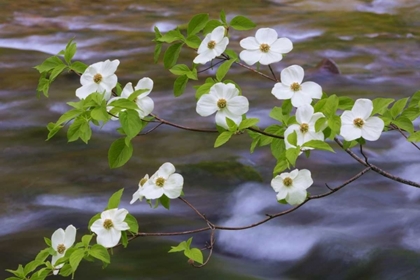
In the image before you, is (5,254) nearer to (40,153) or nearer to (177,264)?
(177,264)

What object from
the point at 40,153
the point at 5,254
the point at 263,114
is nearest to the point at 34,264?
the point at 5,254

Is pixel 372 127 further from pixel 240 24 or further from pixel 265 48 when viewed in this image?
pixel 240 24

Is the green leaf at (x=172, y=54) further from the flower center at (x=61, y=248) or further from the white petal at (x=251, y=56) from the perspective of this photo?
the flower center at (x=61, y=248)

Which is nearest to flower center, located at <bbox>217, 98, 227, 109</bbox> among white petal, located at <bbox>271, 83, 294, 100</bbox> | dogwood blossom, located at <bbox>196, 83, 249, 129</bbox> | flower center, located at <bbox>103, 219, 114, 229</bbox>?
dogwood blossom, located at <bbox>196, 83, 249, 129</bbox>

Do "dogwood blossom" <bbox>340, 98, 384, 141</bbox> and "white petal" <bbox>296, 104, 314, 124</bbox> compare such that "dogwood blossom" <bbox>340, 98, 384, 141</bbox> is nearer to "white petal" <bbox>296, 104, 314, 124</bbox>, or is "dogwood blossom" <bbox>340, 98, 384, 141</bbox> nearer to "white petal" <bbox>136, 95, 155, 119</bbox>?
"white petal" <bbox>296, 104, 314, 124</bbox>

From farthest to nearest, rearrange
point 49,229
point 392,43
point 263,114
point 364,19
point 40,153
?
1. point 364,19
2. point 392,43
3. point 263,114
4. point 40,153
5. point 49,229

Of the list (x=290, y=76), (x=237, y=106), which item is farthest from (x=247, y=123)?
(x=290, y=76)
